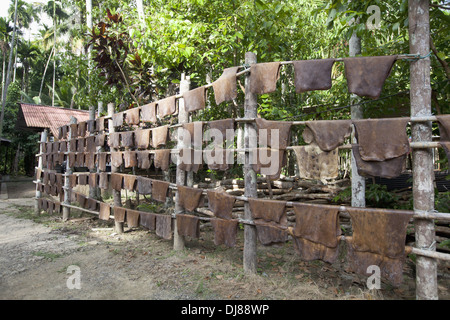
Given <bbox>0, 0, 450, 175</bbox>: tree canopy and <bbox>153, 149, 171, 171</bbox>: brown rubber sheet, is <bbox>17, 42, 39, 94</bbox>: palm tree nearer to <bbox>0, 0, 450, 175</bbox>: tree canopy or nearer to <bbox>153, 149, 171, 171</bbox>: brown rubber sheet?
<bbox>0, 0, 450, 175</bbox>: tree canopy

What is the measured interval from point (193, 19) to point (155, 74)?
151cm

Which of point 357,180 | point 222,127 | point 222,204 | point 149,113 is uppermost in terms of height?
point 149,113

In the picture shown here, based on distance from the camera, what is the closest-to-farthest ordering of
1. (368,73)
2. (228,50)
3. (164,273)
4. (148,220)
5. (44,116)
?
(368,73)
(164,273)
(148,220)
(228,50)
(44,116)

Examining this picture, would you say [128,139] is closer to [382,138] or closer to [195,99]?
[195,99]

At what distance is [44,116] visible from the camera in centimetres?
1412

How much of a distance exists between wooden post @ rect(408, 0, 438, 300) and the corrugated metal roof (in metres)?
14.5

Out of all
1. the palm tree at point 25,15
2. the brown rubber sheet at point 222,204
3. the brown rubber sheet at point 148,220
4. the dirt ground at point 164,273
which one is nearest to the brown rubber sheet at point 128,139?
the brown rubber sheet at point 148,220

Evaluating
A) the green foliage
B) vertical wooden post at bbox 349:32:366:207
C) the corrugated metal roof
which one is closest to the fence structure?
vertical wooden post at bbox 349:32:366:207

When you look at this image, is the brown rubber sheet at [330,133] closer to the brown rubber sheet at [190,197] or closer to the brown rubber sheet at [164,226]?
the brown rubber sheet at [190,197]

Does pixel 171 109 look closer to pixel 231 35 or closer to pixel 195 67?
pixel 195 67

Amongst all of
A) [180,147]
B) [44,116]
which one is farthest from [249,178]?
[44,116]

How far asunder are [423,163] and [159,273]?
130 inches

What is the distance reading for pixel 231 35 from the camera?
235 inches

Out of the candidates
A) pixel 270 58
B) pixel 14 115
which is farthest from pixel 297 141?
pixel 14 115
